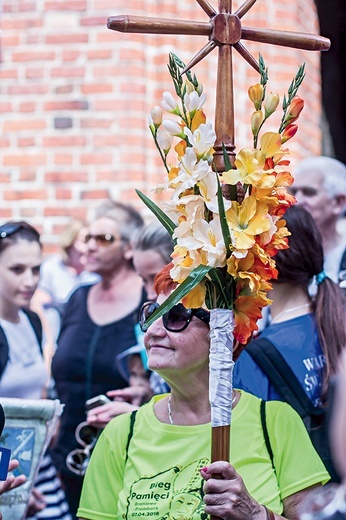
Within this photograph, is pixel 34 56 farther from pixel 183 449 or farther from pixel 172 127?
pixel 183 449

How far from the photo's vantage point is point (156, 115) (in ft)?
9.09

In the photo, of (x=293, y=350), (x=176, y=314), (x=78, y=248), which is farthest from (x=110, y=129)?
(x=176, y=314)

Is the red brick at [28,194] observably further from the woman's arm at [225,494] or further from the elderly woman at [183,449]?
the woman's arm at [225,494]

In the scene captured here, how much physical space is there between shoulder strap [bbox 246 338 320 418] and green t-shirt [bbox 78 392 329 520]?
1.53ft

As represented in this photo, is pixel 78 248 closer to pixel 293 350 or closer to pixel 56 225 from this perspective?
pixel 56 225

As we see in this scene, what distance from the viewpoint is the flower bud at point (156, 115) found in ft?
9.04

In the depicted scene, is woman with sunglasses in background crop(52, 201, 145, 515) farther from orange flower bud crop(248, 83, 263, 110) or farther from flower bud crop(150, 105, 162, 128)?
orange flower bud crop(248, 83, 263, 110)

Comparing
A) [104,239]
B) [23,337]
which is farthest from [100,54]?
[23,337]

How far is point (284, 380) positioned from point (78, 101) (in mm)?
3499

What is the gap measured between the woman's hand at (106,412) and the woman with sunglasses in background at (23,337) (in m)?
0.52

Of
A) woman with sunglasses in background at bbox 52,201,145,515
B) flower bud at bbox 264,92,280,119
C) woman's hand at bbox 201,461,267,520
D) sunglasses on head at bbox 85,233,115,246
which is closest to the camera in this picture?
woman's hand at bbox 201,461,267,520

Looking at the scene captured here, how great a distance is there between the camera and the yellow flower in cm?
261

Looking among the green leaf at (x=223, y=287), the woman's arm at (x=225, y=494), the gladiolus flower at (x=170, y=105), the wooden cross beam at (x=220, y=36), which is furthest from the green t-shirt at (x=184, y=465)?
the gladiolus flower at (x=170, y=105)

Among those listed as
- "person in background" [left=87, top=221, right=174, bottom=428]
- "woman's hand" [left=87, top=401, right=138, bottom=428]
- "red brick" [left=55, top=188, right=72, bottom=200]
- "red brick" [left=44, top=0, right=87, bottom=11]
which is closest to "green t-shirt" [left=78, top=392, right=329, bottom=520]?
"woman's hand" [left=87, top=401, right=138, bottom=428]
